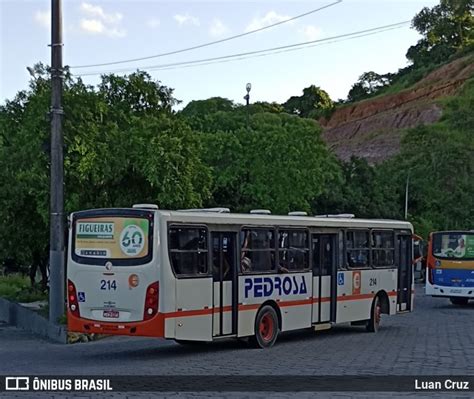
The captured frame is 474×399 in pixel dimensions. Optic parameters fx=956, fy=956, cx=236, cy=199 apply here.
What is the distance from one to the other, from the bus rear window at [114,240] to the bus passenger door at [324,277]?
203 inches

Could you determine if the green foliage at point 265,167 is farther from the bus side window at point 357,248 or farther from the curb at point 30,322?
the bus side window at point 357,248

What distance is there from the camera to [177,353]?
1748cm

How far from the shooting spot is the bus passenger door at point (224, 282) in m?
17.0

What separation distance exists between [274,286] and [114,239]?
3756mm

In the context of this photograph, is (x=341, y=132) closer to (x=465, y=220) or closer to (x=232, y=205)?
(x=465, y=220)

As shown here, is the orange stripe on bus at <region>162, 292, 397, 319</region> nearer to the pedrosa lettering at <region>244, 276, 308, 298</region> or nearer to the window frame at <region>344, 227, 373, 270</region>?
the pedrosa lettering at <region>244, 276, 308, 298</region>

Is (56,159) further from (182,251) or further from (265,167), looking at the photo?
(265,167)

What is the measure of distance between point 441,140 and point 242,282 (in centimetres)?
4930

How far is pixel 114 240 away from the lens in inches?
640

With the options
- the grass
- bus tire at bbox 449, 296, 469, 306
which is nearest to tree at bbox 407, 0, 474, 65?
bus tire at bbox 449, 296, 469, 306

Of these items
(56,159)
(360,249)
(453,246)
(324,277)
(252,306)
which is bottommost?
(252,306)

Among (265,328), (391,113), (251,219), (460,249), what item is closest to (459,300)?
(460,249)

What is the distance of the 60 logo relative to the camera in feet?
52.4

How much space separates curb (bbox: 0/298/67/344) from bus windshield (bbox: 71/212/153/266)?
4319mm
